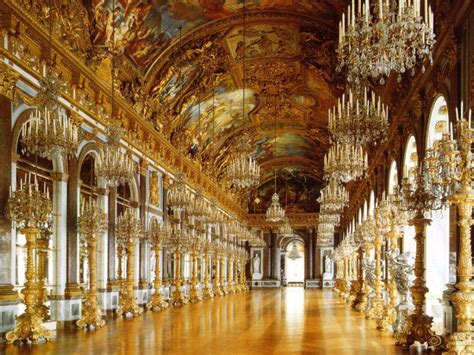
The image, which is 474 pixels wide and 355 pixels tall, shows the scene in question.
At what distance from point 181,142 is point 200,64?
517 centimetres

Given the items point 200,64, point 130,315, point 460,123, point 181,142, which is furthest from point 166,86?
point 460,123

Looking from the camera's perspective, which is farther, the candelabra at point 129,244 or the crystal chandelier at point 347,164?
the candelabra at point 129,244

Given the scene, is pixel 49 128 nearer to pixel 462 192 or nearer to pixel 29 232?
pixel 29 232

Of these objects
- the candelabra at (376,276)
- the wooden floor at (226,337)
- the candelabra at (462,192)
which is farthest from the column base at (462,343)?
the candelabra at (376,276)

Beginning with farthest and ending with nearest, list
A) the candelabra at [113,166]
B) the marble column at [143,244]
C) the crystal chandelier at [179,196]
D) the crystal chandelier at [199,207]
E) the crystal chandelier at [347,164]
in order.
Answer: the crystal chandelier at [199,207] < the marble column at [143,244] < the crystal chandelier at [179,196] < the crystal chandelier at [347,164] < the candelabra at [113,166]

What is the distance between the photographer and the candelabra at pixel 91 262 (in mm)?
14266

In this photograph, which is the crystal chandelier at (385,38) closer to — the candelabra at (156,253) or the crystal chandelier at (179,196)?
the crystal chandelier at (179,196)

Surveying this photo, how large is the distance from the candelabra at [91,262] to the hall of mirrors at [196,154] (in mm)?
53

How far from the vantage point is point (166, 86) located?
22906mm

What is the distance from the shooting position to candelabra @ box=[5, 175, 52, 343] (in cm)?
1137

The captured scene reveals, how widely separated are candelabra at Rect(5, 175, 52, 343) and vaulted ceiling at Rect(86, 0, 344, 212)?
6553mm

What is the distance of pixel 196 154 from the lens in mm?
31609

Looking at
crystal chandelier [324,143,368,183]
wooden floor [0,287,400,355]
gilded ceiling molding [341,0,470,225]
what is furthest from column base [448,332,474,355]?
crystal chandelier [324,143,368,183]

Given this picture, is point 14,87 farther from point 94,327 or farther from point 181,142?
point 181,142
